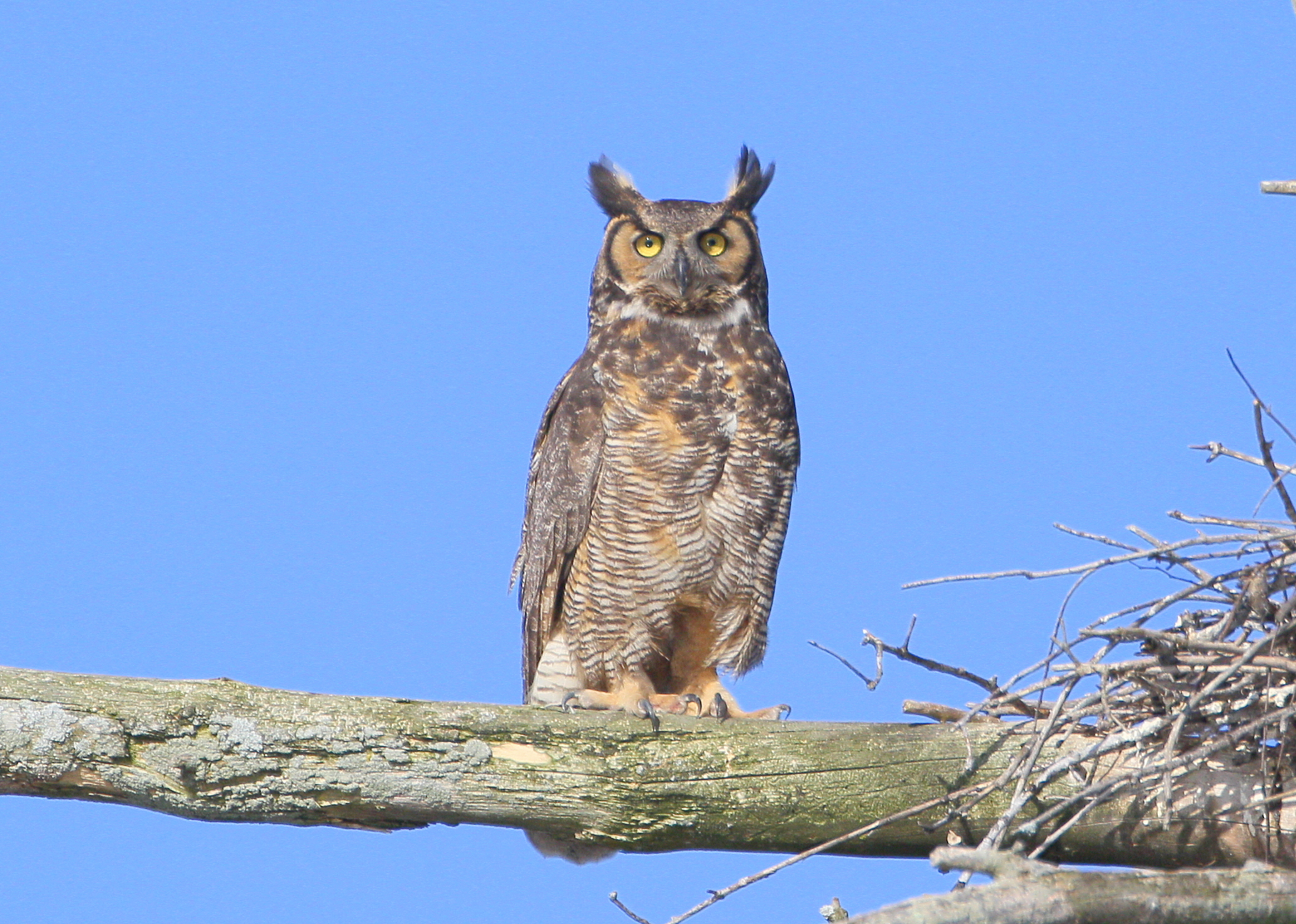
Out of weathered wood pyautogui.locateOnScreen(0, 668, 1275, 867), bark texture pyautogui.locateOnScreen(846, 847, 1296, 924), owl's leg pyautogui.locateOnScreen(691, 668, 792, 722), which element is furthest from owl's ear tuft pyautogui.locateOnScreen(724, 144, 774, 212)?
bark texture pyautogui.locateOnScreen(846, 847, 1296, 924)

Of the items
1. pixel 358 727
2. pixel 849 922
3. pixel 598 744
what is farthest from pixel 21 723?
pixel 849 922

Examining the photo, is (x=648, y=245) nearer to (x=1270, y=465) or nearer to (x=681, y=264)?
(x=681, y=264)

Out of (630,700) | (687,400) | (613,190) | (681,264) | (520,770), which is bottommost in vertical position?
(520,770)

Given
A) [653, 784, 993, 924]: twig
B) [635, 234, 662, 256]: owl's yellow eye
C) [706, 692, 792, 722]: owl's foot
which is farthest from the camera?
[635, 234, 662, 256]: owl's yellow eye

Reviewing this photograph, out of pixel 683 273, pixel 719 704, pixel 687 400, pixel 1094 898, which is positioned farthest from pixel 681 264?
pixel 1094 898

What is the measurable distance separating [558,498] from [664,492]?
388 millimetres

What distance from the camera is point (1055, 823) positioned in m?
3.05

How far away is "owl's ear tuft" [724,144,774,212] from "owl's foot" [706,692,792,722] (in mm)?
1811

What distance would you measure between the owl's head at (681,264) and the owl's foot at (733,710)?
50.2 inches

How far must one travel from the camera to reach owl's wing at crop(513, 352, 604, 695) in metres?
4.39

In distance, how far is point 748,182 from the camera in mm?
5082

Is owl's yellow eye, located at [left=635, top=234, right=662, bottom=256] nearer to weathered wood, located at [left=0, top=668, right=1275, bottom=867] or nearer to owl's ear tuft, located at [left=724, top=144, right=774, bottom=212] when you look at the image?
owl's ear tuft, located at [left=724, top=144, right=774, bottom=212]

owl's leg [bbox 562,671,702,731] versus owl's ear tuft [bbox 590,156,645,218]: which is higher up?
owl's ear tuft [bbox 590,156,645,218]

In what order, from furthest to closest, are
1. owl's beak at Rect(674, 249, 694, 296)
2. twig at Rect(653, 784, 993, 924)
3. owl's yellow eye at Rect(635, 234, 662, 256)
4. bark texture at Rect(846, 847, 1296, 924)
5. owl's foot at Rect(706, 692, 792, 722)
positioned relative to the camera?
owl's yellow eye at Rect(635, 234, 662, 256)
owl's beak at Rect(674, 249, 694, 296)
owl's foot at Rect(706, 692, 792, 722)
twig at Rect(653, 784, 993, 924)
bark texture at Rect(846, 847, 1296, 924)
